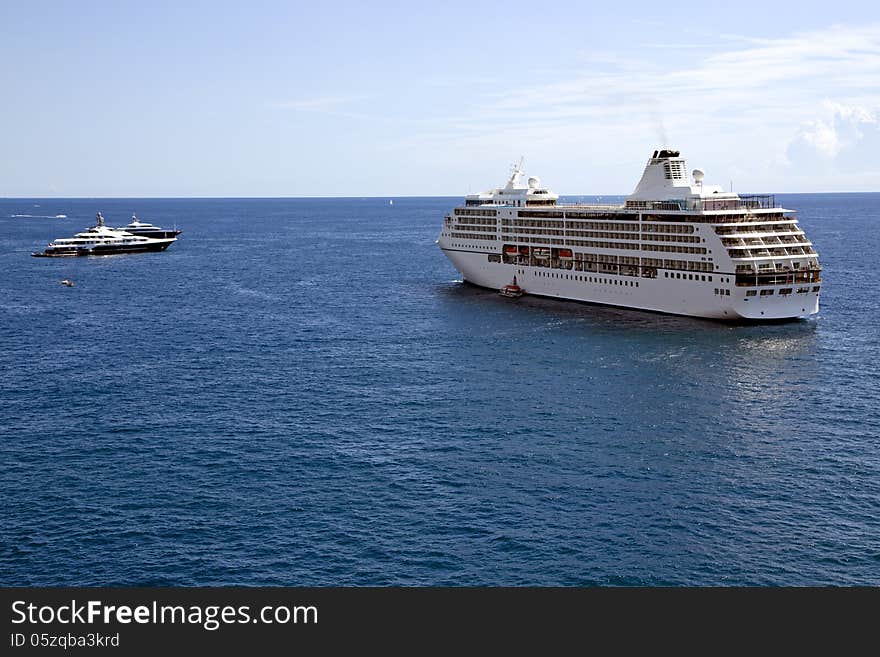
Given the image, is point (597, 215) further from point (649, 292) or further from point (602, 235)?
point (649, 292)

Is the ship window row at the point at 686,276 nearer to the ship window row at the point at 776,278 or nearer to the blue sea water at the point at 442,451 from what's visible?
the ship window row at the point at 776,278

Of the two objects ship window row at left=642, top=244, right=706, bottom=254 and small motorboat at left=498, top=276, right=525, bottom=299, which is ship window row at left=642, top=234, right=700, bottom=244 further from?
small motorboat at left=498, top=276, right=525, bottom=299

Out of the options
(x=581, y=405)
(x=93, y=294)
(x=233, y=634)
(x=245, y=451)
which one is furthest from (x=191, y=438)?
(x=93, y=294)

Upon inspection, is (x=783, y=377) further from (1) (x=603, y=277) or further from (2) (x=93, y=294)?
(2) (x=93, y=294)

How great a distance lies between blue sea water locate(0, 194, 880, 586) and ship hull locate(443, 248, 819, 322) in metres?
2.46

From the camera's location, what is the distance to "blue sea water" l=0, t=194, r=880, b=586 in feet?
148

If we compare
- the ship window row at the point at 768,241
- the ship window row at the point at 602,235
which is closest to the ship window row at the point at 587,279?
the ship window row at the point at 602,235

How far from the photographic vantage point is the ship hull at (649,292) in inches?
3999

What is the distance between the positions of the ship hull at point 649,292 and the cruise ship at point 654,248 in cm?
13

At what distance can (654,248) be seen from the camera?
11250 centimetres

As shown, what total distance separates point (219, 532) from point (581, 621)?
22.0 m

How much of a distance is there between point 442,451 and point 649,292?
5958 centimetres

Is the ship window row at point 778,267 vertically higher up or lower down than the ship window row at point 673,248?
lower down

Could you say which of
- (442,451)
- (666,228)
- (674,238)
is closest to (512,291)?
(666,228)
